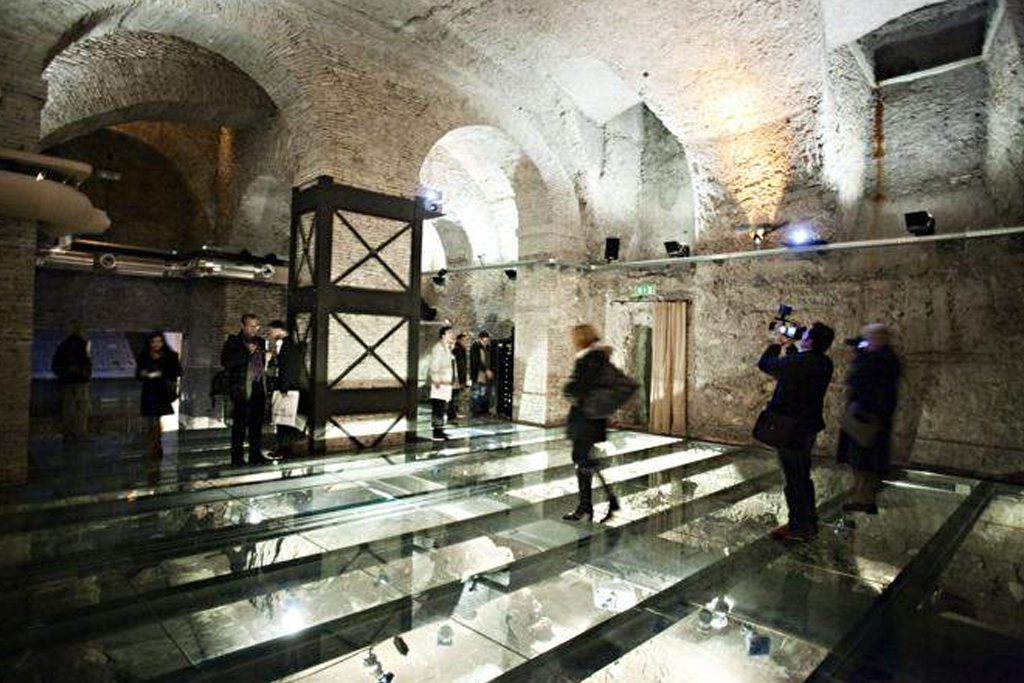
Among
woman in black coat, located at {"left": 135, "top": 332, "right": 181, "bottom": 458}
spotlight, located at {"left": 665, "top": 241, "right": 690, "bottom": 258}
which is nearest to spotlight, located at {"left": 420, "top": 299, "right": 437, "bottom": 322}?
spotlight, located at {"left": 665, "top": 241, "right": 690, "bottom": 258}

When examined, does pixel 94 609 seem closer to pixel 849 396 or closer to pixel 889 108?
pixel 849 396

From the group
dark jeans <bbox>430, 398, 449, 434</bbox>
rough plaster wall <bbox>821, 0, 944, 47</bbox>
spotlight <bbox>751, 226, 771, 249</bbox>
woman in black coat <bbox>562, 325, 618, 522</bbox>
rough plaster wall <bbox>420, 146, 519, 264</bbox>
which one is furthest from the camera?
rough plaster wall <bbox>420, 146, 519, 264</bbox>

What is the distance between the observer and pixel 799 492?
16.1ft

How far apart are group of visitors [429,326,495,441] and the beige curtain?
3563 millimetres

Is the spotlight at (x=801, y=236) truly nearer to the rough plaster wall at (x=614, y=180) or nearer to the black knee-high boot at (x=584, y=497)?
the rough plaster wall at (x=614, y=180)

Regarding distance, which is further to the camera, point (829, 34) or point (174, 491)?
point (829, 34)

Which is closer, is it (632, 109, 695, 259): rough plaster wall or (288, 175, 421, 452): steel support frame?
(288, 175, 421, 452): steel support frame

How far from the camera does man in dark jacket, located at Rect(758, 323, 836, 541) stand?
15.3ft

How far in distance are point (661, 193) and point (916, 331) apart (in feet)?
18.5

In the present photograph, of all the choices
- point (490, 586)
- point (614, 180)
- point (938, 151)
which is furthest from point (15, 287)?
point (938, 151)

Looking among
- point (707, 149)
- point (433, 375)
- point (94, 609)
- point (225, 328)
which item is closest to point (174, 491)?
point (94, 609)

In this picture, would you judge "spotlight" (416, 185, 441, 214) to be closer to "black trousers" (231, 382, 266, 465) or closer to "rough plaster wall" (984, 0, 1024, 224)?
"black trousers" (231, 382, 266, 465)

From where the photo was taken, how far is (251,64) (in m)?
8.62

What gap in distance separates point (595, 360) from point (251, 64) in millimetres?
7459
